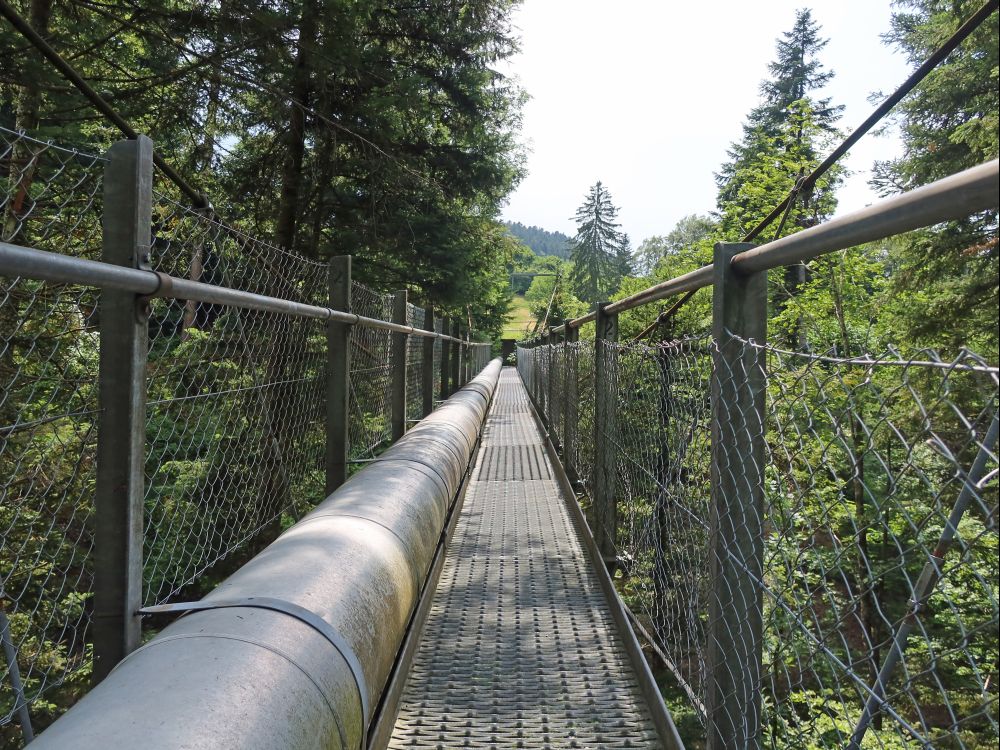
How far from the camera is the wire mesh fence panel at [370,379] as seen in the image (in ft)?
16.2

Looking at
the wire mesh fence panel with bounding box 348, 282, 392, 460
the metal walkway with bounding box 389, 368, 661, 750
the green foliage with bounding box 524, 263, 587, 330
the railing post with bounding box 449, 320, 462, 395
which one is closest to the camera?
the metal walkway with bounding box 389, 368, 661, 750

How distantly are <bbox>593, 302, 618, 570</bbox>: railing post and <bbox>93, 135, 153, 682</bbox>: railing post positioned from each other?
9.70ft

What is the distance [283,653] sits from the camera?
1.54 m

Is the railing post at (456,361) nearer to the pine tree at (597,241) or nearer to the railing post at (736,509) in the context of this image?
the railing post at (736,509)

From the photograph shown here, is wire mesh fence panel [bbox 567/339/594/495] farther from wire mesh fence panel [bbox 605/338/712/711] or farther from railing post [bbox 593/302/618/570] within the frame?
wire mesh fence panel [bbox 605/338/712/711]

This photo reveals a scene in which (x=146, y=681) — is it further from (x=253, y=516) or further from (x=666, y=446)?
(x=666, y=446)

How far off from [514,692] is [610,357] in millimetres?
2233

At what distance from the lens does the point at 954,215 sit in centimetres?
106

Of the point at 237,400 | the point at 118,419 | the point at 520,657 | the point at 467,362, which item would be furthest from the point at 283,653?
the point at 467,362

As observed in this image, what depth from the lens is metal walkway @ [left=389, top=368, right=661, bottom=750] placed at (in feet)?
8.52

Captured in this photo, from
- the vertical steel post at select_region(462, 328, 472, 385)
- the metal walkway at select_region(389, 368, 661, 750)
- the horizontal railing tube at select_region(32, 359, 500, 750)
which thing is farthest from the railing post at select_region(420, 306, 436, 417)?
the vertical steel post at select_region(462, 328, 472, 385)

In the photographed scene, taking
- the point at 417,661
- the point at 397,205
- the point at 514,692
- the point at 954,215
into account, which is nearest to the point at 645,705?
the point at 514,692

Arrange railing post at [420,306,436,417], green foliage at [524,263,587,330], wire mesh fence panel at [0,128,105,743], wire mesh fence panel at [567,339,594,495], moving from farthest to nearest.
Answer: green foliage at [524,263,587,330] → railing post at [420,306,436,417] → wire mesh fence panel at [567,339,594,495] → wire mesh fence panel at [0,128,105,743]

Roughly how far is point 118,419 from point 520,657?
2.09 meters
